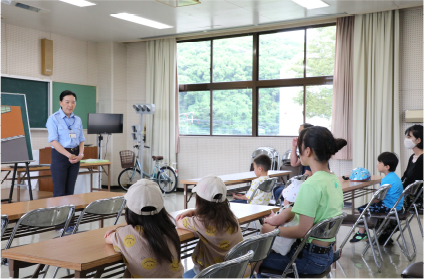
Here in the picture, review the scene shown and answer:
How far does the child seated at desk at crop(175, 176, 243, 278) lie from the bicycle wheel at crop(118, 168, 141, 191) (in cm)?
676

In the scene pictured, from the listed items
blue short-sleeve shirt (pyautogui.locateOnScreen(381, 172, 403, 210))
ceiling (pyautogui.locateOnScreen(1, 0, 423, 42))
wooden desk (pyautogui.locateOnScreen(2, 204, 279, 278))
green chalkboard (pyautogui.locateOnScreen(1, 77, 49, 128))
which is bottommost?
blue short-sleeve shirt (pyautogui.locateOnScreen(381, 172, 403, 210))

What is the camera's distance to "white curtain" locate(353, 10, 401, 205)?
6723 millimetres

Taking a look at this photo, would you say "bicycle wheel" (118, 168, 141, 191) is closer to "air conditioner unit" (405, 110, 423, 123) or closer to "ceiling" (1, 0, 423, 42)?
"ceiling" (1, 0, 423, 42)

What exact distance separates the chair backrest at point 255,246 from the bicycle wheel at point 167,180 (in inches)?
256

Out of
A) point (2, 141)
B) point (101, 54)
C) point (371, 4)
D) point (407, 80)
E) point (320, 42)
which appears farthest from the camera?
point (101, 54)

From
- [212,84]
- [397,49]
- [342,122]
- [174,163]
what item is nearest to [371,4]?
[397,49]

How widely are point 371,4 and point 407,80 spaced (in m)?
1.36

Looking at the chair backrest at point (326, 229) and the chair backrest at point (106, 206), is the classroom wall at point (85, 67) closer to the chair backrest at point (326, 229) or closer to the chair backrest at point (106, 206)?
the chair backrest at point (106, 206)

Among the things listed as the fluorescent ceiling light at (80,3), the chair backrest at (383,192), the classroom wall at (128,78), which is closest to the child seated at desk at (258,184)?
the chair backrest at (383,192)

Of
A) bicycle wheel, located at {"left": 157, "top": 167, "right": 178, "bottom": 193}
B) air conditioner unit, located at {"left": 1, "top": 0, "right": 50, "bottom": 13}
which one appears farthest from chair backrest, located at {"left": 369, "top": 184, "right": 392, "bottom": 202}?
air conditioner unit, located at {"left": 1, "top": 0, "right": 50, "bottom": 13}

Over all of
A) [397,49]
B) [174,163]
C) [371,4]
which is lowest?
[174,163]

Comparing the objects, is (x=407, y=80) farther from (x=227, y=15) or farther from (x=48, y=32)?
(x=48, y=32)

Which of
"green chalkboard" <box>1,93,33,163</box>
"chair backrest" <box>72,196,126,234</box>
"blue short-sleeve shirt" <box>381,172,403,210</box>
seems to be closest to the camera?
"chair backrest" <box>72,196,126,234</box>

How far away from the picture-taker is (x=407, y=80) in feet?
22.2
